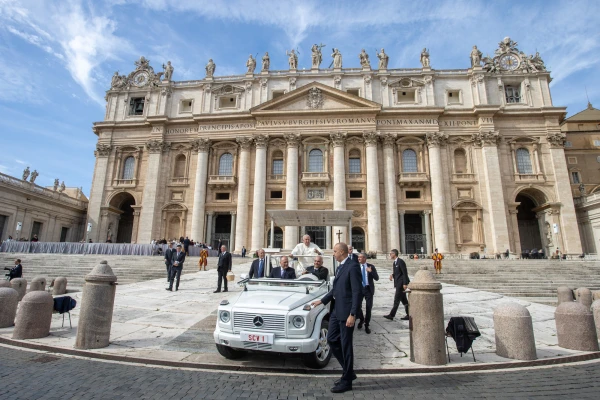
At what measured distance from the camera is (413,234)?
3262 centimetres

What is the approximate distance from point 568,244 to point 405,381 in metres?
33.7

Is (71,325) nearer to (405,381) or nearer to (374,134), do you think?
(405,381)

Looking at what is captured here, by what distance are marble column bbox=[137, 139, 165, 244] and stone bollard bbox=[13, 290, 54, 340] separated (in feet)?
90.4

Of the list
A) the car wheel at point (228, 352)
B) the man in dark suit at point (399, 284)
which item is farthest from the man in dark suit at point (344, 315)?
the man in dark suit at point (399, 284)

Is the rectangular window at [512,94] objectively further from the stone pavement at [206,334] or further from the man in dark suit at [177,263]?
the man in dark suit at [177,263]

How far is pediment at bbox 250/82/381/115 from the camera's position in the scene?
3344 centimetres

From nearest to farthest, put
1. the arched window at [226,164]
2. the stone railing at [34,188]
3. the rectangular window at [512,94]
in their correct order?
1. the stone railing at [34,188]
2. the rectangular window at [512,94]
3. the arched window at [226,164]

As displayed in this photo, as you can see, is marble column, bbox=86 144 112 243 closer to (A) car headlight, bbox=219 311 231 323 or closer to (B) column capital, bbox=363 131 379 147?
(B) column capital, bbox=363 131 379 147

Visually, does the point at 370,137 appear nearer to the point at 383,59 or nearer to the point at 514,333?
the point at 383,59

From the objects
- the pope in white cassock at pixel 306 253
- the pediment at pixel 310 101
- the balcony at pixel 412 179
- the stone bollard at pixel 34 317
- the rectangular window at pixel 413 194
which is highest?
the pediment at pixel 310 101

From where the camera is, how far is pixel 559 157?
1252 inches

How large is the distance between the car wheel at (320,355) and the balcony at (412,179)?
94.0 feet

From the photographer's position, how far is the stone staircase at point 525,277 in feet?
48.4

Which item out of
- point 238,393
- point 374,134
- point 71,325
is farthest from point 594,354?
point 374,134
